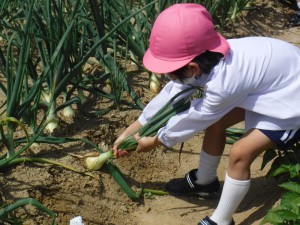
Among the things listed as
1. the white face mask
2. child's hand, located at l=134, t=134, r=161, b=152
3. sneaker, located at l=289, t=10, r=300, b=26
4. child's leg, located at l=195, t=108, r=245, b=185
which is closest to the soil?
child's leg, located at l=195, t=108, r=245, b=185

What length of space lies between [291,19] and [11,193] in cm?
249

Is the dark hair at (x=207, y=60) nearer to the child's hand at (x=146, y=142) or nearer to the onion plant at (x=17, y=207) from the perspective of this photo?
the child's hand at (x=146, y=142)

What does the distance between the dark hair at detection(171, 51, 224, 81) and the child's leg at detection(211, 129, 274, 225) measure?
0.90 ft

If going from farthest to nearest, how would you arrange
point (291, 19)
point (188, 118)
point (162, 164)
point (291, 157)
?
1. point (291, 19)
2. point (162, 164)
3. point (291, 157)
4. point (188, 118)

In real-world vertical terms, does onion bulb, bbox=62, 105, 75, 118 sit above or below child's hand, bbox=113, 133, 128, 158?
below

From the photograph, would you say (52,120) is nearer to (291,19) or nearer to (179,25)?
(179,25)

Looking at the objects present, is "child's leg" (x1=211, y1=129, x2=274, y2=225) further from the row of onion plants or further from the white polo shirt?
the row of onion plants

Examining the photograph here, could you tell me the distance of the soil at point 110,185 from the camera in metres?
2.14

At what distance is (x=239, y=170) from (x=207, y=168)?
10.6 inches

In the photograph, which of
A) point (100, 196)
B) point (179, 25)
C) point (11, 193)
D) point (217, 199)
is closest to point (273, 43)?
point (179, 25)

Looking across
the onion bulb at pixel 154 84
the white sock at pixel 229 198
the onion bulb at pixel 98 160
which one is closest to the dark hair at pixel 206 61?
the white sock at pixel 229 198

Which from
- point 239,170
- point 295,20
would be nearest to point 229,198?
point 239,170

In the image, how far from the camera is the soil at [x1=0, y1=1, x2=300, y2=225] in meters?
2.14

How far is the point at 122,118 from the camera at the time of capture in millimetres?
2594
